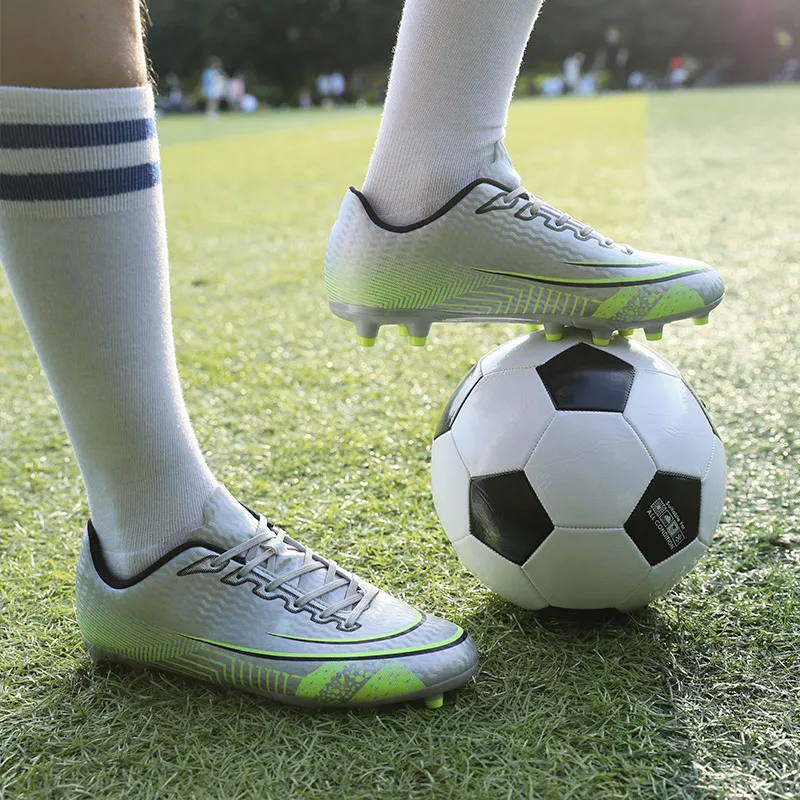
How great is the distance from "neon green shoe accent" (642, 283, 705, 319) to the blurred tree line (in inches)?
1638

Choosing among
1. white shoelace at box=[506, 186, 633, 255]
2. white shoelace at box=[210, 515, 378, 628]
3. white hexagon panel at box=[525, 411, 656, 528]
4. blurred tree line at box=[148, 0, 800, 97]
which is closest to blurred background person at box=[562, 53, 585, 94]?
blurred tree line at box=[148, 0, 800, 97]

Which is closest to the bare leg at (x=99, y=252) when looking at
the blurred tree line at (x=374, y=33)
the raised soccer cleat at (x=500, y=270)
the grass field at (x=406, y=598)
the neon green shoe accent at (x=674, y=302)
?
the grass field at (x=406, y=598)

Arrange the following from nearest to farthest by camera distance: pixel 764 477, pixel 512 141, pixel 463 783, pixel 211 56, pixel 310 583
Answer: pixel 463 783, pixel 310 583, pixel 764 477, pixel 512 141, pixel 211 56

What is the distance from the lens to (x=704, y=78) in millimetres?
45094

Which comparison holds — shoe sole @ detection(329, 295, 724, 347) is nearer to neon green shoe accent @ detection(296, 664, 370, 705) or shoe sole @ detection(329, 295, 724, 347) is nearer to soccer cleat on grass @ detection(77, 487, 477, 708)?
soccer cleat on grass @ detection(77, 487, 477, 708)

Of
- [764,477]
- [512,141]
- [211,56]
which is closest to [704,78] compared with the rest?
[211,56]

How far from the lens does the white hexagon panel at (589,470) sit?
1560 millimetres

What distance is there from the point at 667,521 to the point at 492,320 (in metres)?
0.45

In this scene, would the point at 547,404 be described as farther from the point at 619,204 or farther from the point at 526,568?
the point at 619,204

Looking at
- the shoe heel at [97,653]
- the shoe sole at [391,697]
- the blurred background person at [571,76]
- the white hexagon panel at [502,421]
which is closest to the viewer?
the shoe sole at [391,697]

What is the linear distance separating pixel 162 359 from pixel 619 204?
5313mm

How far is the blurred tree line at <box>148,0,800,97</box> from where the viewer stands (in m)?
42.5

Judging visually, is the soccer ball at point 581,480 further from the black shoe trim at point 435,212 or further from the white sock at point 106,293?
the white sock at point 106,293

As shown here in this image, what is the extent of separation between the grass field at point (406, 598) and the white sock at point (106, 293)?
0.28 metres
